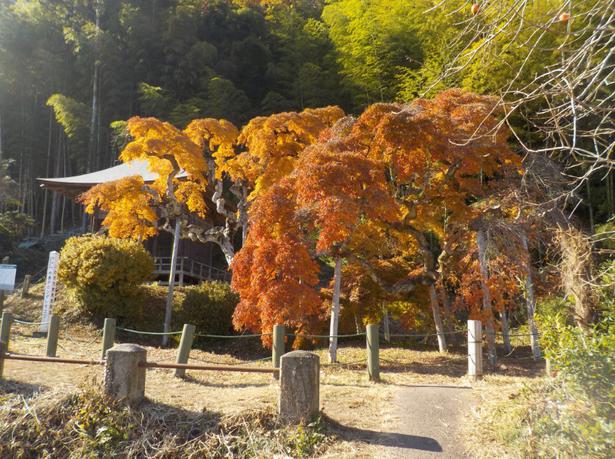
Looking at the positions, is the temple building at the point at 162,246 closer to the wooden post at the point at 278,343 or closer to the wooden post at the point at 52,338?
the wooden post at the point at 52,338

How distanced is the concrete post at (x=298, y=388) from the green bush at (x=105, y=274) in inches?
326

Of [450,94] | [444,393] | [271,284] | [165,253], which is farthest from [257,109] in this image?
[444,393]

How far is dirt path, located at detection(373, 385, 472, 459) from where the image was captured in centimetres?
391

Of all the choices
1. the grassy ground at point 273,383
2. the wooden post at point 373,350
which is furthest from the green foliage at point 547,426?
the wooden post at point 373,350

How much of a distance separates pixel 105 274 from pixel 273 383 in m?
6.76

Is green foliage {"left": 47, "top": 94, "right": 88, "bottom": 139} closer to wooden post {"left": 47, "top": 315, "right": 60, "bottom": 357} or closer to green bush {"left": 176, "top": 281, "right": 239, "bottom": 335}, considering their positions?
green bush {"left": 176, "top": 281, "right": 239, "bottom": 335}

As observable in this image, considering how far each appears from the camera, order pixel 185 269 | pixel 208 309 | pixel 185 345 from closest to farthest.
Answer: pixel 185 345 < pixel 208 309 < pixel 185 269

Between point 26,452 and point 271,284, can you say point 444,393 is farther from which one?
point 26,452

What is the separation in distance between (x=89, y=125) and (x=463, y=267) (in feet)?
62.7

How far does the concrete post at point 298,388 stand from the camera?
427cm

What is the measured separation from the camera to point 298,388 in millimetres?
4281

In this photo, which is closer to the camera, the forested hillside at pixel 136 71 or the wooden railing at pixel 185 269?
the wooden railing at pixel 185 269

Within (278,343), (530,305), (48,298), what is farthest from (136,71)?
(530,305)

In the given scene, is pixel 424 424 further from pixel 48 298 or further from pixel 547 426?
pixel 48 298
